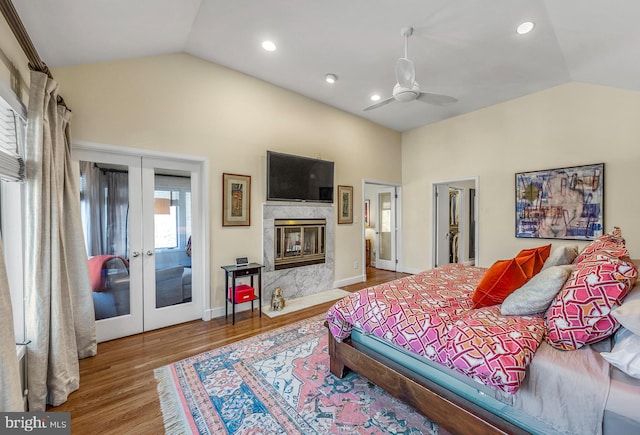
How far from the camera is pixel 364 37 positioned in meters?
2.91

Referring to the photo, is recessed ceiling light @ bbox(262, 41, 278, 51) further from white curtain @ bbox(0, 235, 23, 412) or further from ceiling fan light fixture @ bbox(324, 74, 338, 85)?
white curtain @ bbox(0, 235, 23, 412)

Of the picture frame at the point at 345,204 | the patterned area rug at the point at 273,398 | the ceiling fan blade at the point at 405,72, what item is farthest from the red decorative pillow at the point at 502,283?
the picture frame at the point at 345,204

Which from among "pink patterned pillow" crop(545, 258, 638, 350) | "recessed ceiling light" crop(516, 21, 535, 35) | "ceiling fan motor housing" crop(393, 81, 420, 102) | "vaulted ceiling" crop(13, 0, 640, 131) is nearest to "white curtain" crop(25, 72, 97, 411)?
"vaulted ceiling" crop(13, 0, 640, 131)

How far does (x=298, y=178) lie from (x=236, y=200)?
1064 mm

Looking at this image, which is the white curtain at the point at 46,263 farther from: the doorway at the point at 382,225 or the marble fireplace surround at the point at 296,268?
the doorway at the point at 382,225

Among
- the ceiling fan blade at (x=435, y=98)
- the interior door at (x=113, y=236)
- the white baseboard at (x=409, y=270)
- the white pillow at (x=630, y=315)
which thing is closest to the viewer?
the white pillow at (x=630, y=315)

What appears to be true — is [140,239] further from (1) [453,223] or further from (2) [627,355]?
(1) [453,223]

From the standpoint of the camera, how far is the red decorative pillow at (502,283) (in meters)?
1.88

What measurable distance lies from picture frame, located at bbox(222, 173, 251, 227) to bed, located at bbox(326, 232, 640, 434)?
2294mm

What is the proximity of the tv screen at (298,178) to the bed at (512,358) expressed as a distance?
98.0 inches

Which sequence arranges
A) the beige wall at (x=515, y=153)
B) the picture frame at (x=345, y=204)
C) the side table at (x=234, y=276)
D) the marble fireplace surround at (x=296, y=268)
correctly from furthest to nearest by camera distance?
the picture frame at (x=345, y=204) < the marble fireplace surround at (x=296, y=268) < the beige wall at (x=515, y=153) < the side table at (x=234, y=276)

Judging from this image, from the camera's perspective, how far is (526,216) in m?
4.31

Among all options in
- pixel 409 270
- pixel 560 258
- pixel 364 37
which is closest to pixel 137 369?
pixel 560 258

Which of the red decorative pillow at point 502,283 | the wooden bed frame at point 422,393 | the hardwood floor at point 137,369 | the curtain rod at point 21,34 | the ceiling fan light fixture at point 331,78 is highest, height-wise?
the ceiling fan light fixture at point 331,78
